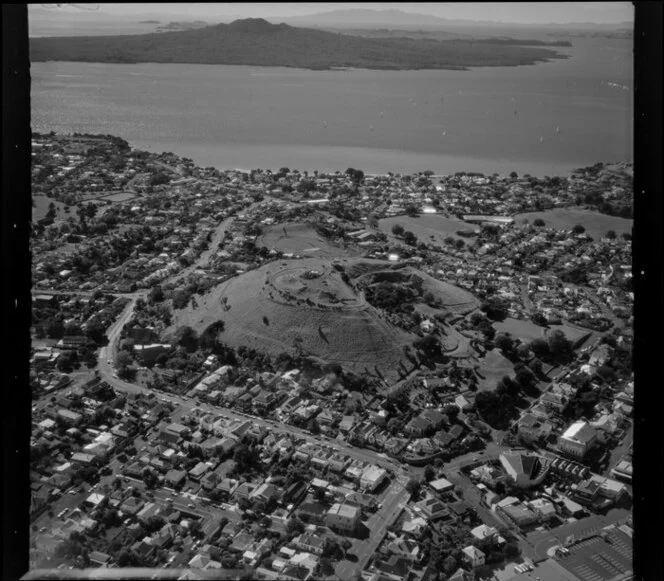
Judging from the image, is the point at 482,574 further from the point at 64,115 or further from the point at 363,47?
the point at 64,115

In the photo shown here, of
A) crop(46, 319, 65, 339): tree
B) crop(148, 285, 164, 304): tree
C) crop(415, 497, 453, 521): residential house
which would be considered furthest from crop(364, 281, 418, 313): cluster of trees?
crop(46, 319, 65, 339): tree

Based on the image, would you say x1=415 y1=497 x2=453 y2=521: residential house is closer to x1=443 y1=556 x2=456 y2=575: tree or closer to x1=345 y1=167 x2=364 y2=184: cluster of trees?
x1=443 y1=556 x2=456 y2=575: tree

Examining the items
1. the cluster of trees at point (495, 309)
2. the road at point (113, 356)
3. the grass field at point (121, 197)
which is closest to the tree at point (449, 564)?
the road at point (113, 356)

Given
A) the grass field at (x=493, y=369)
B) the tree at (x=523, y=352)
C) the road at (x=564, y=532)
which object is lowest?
the road at (x=564, y=532)

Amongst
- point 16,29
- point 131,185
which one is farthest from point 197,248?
point 16,29

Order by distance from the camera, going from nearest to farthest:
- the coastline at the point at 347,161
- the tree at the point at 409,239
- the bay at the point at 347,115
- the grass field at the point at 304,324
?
the grass field at the point at 304,324, the tree at the point at 409,239, the coastline at the point at 347,161, the bay at the point at 347,115

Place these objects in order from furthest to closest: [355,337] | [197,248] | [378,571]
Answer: [197,248] < [355,337] < [378,571]

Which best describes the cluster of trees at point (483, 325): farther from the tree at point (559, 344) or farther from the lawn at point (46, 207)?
the lawn at point (46, 207)
